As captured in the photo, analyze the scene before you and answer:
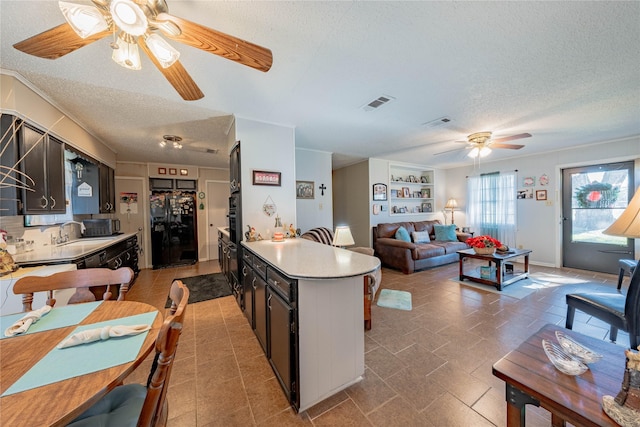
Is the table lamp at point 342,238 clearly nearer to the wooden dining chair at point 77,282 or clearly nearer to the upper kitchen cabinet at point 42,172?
the wooden dining chair at point 77,282

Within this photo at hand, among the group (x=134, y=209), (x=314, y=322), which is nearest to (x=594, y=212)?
(x=314, y=322)

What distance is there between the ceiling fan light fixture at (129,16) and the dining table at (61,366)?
1483 mm

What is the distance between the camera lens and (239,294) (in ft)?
9.52

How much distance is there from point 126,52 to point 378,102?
220 centimetres

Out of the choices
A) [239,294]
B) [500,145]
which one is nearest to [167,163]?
[239,294]

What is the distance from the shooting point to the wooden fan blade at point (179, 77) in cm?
139

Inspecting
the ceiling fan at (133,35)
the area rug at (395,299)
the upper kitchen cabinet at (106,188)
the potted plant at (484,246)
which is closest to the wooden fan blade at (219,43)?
the ceiling fan at (133,35)

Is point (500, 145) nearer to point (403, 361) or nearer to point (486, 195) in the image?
point (486, 195)

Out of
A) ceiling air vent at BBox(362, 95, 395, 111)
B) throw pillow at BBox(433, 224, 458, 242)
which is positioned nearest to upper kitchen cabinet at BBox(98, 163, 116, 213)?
ceiling air vent at BBox(362, 95, 395, 111)

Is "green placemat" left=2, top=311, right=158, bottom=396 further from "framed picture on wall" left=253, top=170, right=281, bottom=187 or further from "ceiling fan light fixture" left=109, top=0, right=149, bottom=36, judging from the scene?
"framed picture on wall" left=253, top=170, right=281, bottom=187

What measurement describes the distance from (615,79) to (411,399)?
341 cm

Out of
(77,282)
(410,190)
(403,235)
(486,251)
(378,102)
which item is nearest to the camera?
(77,282)

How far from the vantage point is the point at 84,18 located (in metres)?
1.06

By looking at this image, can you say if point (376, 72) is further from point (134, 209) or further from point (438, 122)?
point (134, 209)
